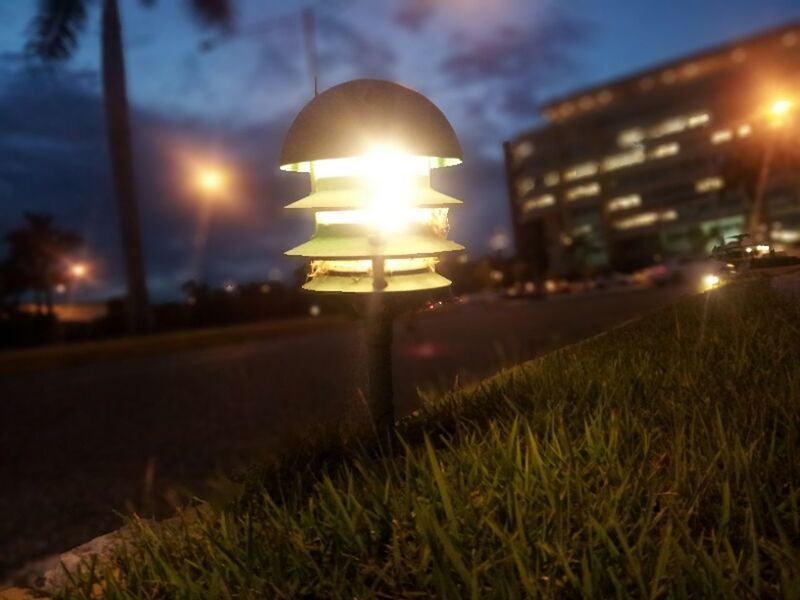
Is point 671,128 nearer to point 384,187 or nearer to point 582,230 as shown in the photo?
point 582,230

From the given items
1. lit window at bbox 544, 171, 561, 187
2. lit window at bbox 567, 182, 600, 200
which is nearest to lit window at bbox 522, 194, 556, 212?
lit window at bbox 544, 171, 561, 187

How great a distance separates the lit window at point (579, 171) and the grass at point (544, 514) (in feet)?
255

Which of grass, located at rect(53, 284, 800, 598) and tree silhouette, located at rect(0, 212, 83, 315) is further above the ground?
tree silhouette, located at rect(0, 212, 83, 315)

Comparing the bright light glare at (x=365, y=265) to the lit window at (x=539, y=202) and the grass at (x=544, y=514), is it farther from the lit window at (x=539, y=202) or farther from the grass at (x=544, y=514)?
the lit window at (x=539, y=202)

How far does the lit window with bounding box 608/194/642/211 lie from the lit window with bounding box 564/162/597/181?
392 centimetres

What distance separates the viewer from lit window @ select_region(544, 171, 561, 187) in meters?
82.3

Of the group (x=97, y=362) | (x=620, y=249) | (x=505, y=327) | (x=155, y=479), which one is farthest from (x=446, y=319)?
(x=620, y=249)

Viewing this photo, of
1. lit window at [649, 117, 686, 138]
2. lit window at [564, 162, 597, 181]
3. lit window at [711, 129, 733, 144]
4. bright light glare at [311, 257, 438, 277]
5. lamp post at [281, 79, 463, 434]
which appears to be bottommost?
bright light glare at [311, 257, 438, 277]

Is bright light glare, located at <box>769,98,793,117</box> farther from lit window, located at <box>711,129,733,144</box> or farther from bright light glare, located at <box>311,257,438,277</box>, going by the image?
bright light glare, located at <box>311,257,438,277</box>

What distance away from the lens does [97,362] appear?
54.1ft

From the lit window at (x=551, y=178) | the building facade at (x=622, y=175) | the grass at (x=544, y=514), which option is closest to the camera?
the grass at (x=544, y=514)

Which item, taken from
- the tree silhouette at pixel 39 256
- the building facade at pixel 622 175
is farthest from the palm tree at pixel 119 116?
the building facade at pixel 622 175

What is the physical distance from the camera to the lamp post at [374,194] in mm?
2600

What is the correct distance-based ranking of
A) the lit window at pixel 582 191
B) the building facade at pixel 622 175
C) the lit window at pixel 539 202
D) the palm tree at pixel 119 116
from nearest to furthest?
the palm tree at pixel 119 116 < the building facade at pixel 622 175 < the lit window at pixel 582 191 < the lit window at pixel 539 202
